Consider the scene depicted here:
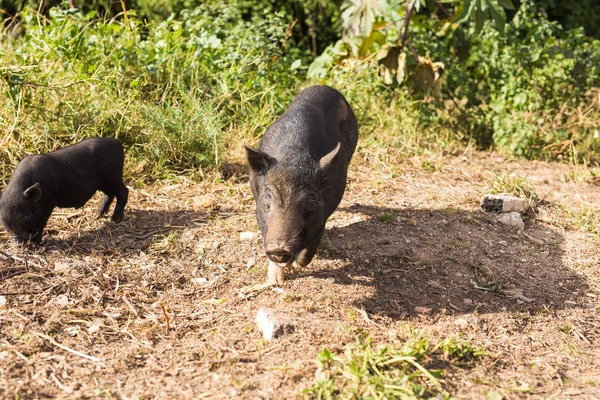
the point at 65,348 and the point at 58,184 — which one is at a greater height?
the point at 58,184

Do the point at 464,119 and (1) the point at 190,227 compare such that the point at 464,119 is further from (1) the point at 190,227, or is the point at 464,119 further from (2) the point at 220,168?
(1) the point at 190,227

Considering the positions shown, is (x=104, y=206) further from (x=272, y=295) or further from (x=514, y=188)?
(x=514, y=188)

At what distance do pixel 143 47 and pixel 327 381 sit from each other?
16.4ft

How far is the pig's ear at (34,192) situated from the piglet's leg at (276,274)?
168 cm

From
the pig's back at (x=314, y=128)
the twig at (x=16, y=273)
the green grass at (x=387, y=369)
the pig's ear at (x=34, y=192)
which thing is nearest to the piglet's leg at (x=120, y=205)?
the pig's ear at (x=34, y=192)

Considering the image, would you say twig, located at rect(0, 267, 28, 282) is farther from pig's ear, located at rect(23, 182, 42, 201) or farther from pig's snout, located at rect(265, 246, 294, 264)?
pig's snout, located at rect(265, 246, 294, 264)

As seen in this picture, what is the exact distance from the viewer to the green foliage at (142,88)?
584 cm

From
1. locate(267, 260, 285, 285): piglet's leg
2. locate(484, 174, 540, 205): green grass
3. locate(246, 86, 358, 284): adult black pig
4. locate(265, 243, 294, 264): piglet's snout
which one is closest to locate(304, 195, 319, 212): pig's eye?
locate(246, 86, 358, 284): adult black pig

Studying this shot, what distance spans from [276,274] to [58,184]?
1.76 m

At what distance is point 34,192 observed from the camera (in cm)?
446

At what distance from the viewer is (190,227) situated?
16.7 feet

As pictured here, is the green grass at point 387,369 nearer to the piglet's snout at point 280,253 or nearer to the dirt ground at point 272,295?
the dirt ground at point 272,295

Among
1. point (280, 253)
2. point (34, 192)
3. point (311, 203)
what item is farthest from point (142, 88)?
point (280, 253)

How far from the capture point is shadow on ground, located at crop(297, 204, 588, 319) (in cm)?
431
